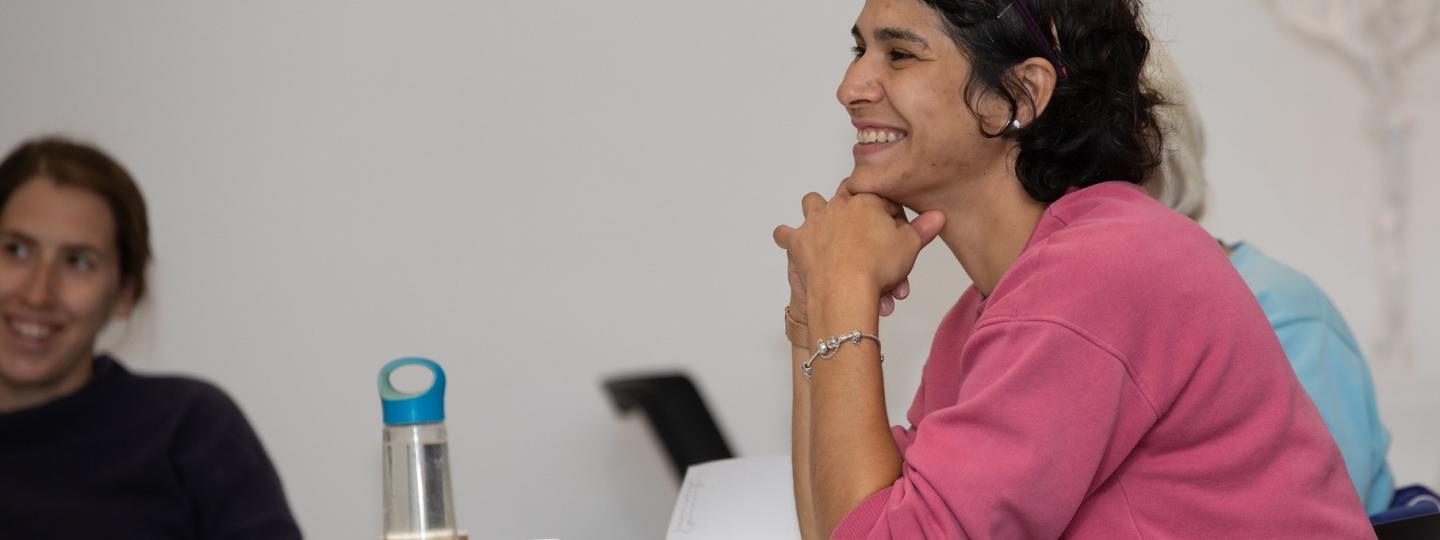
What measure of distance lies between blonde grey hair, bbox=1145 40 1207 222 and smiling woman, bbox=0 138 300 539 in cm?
131

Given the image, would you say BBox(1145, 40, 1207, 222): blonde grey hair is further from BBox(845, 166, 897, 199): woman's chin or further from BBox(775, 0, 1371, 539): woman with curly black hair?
BBox(845, 166, 897, 199): woman's chin

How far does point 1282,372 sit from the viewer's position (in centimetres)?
117

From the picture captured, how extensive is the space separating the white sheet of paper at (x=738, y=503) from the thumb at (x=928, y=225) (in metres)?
Result: 0.30

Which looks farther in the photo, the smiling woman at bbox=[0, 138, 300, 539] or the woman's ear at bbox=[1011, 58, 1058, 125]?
the smiling woman at bbox=[0, 138, 300, 539]

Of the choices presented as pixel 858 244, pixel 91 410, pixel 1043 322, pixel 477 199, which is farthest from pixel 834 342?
pixel 477 199

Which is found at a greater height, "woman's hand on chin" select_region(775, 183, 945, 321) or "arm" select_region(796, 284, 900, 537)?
"woman's hand on chin" select_region(775, 183, 945, 321)

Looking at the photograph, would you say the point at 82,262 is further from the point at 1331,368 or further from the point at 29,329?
the point at 1331,368

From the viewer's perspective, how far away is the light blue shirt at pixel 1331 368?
1.84 meters

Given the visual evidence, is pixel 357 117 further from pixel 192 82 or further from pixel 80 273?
pixel 80 273

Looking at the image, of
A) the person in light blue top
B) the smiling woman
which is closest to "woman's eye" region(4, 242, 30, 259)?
the smiling woman

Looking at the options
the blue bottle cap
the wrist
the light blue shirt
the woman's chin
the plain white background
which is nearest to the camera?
the blue bottle cap

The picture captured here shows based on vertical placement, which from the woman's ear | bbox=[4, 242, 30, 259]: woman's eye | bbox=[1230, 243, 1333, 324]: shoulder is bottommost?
bbox=[1230, 243, 1333, 324]: shoulder

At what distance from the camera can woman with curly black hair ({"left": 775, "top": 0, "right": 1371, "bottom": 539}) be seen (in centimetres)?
111

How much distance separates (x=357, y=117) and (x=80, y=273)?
734 mm
